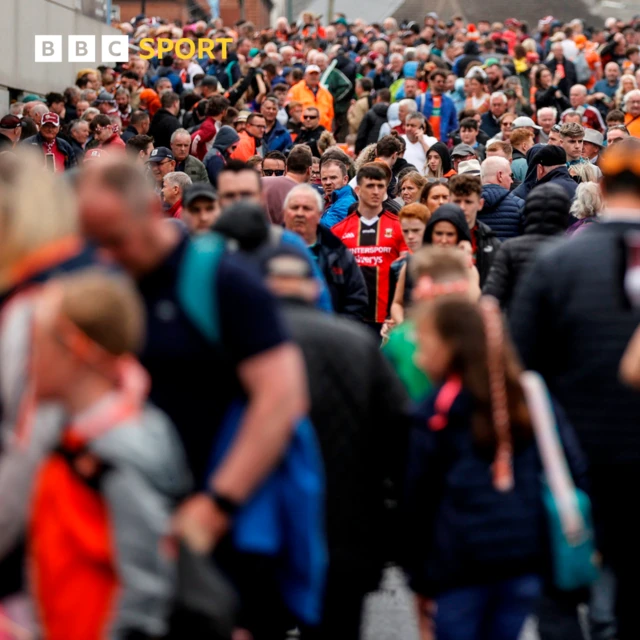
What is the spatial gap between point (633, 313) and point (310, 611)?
1527mm

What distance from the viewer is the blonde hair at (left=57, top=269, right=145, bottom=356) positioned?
349 cm

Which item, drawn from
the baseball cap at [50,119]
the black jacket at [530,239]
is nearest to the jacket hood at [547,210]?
the black jacket at [530,239]

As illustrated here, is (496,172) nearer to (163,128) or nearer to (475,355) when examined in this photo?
(163,128)

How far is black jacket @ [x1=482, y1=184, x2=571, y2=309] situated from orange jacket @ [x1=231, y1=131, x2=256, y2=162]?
29.3 feet

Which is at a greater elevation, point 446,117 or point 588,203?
point 446,117

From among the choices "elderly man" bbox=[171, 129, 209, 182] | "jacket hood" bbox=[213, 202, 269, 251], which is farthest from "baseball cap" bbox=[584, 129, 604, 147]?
"jacket hood" bbox=[213, 202, 269, 251]

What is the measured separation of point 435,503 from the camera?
4.63m

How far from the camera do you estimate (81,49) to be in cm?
2720

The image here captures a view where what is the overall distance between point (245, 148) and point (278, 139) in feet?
6.19

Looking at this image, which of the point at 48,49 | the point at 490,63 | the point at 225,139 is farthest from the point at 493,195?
the point at 48,49

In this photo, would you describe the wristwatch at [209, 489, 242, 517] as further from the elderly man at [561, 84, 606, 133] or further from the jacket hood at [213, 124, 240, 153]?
the elderly man at [561, 84, 606, 133]

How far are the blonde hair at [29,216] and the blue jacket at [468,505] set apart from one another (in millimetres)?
1361

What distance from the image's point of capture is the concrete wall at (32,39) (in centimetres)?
2272

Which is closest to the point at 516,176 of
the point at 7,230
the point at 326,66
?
the point at 326,66
